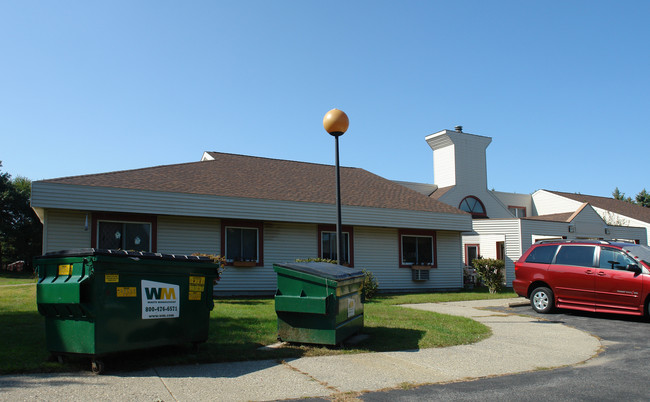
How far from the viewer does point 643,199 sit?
2569 inches

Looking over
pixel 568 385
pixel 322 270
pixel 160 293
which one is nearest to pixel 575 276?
pixel 568 385

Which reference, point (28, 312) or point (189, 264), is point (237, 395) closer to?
point (189, 264)

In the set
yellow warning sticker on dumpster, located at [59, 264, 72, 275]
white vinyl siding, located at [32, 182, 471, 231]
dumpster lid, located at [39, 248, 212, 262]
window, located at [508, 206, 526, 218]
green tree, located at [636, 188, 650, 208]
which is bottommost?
yellow warning sticker on dumpster, located at [59, 264, 72, 275]

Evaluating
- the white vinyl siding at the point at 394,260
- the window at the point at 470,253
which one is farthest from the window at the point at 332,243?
the window at the point at 470,253

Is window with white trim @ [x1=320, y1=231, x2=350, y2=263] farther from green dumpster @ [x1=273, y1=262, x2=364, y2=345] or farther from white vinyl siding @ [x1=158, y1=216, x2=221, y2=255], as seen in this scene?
green dumpster @ [x1=273, y1=262, x2=364, y2=345]

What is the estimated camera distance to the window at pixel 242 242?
17.2 metres

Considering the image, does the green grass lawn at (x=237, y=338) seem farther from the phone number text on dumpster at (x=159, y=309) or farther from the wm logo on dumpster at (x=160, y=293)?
the wm logo on dumpster at (x=160, y=293)

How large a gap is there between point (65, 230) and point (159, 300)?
10.0 m

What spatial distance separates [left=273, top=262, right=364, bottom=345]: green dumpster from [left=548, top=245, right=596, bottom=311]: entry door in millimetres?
6903

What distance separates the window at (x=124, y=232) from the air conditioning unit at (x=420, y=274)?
1011 cm

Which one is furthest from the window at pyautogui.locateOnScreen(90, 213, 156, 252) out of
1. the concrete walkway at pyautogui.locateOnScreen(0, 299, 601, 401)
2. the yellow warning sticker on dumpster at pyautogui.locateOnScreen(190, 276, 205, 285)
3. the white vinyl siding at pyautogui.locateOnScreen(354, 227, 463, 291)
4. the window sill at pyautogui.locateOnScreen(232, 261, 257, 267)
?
the concrete walkway at pyautogui.locateOnScreen(0, 299, 601, 401)

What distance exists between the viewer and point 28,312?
10.5 meters

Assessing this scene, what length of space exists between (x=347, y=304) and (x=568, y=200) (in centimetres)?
3325

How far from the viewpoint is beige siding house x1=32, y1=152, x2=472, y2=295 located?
49.5 ft
